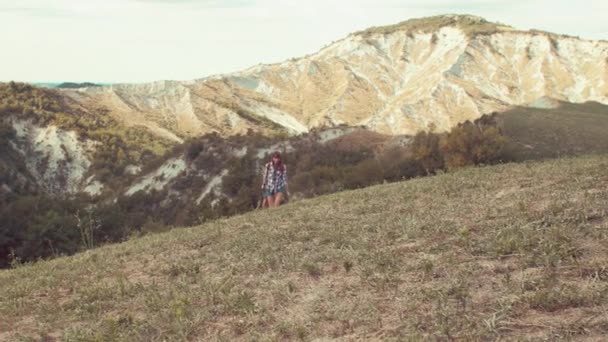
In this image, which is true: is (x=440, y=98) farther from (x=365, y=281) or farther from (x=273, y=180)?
(x=365, y=281)

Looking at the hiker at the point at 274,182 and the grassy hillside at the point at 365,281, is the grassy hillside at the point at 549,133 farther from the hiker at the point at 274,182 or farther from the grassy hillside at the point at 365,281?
the grassy hillside at the point at 365,281

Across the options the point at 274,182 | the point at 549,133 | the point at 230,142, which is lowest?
the point at 230,142

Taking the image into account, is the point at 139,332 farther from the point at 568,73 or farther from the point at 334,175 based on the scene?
the point at 568,73

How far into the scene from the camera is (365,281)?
25.1 ft

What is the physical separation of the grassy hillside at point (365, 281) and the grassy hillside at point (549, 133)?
121 feet

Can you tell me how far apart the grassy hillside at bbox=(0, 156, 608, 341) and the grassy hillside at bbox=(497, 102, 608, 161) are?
36.8m

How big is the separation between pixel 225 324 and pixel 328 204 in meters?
9.65

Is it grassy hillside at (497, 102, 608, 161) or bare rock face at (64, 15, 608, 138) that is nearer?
grassy hillside at (497, 102, 608, 161)

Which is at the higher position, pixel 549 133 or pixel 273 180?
pixel 549 133

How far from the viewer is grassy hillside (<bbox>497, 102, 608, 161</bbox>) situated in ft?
155

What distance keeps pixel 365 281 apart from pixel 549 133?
49.7 m

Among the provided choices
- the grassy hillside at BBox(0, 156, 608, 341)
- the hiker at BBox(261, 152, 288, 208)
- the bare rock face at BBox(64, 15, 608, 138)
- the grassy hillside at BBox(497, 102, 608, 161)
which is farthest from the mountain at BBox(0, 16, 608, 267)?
the grassy hillside at BBox(0, 156, 608, 341)

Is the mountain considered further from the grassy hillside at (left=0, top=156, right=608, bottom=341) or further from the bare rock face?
the grassy hillside at (left=0, top=156, right=608, bottom=341)

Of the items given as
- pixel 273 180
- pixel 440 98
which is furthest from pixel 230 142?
pixel 440 98
